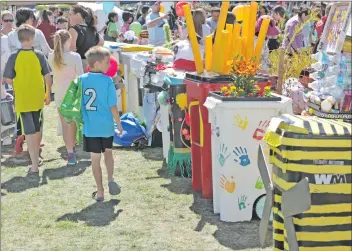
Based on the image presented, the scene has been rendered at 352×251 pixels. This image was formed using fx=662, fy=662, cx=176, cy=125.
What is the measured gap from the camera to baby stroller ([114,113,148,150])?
8422 millimetres

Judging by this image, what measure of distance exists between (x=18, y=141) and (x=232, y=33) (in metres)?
3.62

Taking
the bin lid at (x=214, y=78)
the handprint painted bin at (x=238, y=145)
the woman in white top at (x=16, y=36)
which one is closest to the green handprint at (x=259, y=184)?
the handprint painted bin at (x=238, y=145)

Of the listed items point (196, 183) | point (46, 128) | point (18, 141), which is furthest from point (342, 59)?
point (46, 128)

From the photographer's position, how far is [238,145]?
204 inches

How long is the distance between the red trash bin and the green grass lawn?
0.21 metres

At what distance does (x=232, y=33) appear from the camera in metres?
5.77

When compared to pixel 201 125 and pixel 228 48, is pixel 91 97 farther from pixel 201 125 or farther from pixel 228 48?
pixel 228 48

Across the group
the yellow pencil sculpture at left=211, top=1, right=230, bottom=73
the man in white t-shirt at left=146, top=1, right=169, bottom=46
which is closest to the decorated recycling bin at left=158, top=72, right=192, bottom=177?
the yellow pencil sculpture at left=211, top=1, right=230, bottom=73

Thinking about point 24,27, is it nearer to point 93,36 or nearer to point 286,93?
point 93,36

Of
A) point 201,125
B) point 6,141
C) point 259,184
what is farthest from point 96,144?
point 6,141

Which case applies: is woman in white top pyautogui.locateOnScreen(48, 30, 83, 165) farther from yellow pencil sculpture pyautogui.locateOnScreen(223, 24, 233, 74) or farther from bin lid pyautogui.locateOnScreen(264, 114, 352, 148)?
bin lid pyautogui.locateOnScreen(264, 114, 352, 148)

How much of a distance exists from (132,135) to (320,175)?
5.28 meters

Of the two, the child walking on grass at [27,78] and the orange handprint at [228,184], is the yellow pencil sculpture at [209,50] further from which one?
the child walking on grass at [27,78]

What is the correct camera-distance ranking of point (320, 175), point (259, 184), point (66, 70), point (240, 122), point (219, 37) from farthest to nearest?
point (66, 70), point (219, 37), point (259, 184), point (240, 122), point (320, 175)
